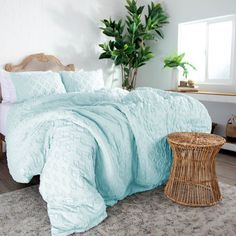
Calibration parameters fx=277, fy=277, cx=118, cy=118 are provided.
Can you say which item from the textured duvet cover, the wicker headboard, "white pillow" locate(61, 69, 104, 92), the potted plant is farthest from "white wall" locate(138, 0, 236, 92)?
the textured duvet cover

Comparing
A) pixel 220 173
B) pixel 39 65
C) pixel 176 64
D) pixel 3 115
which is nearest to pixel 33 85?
pixel 3 115

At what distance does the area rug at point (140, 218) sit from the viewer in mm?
1671

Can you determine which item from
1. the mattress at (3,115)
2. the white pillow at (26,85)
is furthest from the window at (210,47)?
the mattress at (3,115)

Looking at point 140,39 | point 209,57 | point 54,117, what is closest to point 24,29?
point 140,39

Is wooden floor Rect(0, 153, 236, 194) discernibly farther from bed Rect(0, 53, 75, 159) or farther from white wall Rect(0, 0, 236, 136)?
bed Rect(0, 53, 75, 159)

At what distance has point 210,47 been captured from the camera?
157 inches

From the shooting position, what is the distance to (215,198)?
205cm

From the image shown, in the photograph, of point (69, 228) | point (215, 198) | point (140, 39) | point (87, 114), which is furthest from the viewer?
point (140, 39)

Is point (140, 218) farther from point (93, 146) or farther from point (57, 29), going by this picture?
point (57, 29)

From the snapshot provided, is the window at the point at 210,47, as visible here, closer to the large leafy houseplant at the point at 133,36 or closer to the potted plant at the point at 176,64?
the potted plant at the point at 176,64

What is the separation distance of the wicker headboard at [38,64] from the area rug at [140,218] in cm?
188

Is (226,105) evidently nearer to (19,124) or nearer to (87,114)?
(87,114)

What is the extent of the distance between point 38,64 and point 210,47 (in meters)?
2.44

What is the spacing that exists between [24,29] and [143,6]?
75.2 inches
